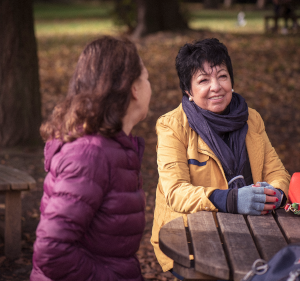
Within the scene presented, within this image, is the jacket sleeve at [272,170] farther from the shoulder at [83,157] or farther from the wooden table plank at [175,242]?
the shoulder at [83,157]

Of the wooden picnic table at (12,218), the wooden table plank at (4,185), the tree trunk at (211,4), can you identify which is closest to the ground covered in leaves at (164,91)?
the wooden picnic table at (12,218)

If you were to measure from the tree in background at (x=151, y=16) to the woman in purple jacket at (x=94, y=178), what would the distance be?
557 inches

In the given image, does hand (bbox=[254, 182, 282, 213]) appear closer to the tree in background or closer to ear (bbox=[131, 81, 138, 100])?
ear (bbox=[131, 81, 138, 100])

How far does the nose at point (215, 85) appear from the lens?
280 centimetres

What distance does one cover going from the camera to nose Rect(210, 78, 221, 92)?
2.80 m

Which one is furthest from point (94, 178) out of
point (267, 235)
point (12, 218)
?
point (12, 218)

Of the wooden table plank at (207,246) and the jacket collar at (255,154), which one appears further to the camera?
the jacket collar at (255,154)

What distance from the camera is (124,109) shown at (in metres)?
1.91

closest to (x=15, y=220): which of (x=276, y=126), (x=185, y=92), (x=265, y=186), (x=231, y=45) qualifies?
(x=185, y=92)

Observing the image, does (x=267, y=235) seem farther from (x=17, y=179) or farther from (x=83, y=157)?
(x=17, y=179)

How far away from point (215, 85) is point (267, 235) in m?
1.02

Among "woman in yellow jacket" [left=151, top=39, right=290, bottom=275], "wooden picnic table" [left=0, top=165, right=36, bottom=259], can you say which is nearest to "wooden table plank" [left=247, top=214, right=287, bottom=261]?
"woman in yellow jacket" [left=151, top=39, right=290, bottom=275]

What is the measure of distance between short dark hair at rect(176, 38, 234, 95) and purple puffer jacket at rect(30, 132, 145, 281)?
1.05 m

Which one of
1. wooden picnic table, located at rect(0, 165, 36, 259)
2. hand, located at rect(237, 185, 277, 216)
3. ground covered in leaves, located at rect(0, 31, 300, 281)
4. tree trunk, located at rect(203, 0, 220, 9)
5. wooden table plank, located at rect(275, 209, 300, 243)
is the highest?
hand, located at rect(237, 185, 277, 216)
